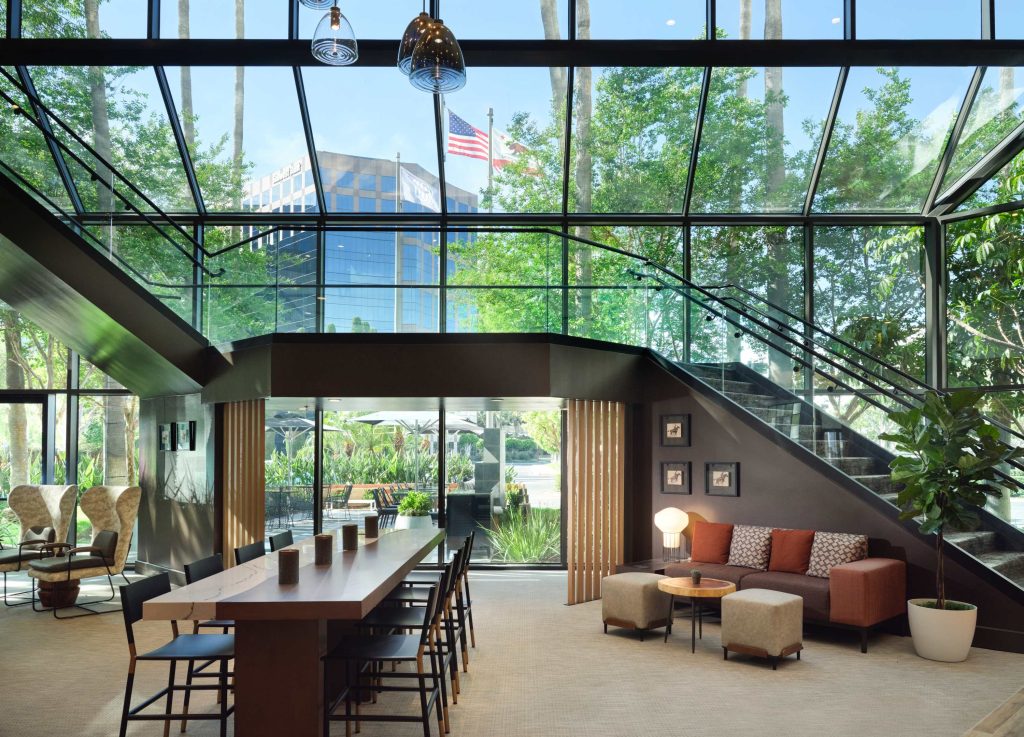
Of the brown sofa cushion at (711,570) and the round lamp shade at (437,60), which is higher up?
the round lamp shade at (437,60)

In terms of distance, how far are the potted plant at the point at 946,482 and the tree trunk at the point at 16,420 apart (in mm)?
11264

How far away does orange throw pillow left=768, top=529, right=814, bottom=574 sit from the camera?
313 inches

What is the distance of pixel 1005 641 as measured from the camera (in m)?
6.93

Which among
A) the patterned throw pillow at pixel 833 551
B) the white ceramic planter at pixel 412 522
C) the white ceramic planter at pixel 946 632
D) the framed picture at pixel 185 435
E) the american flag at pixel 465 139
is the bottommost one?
the white ceramic planter at pixel 946 632

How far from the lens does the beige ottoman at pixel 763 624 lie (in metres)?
6.56

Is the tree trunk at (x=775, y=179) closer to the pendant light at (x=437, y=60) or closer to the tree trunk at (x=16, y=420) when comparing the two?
the pendant light at (x=437, y=60)

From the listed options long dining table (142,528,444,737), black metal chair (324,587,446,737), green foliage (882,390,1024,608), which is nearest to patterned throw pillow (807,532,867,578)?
green foliage (882,390,1024,608)

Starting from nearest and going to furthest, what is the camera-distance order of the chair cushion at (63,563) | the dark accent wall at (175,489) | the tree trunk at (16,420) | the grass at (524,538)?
the chair cushion at (63,563) → the dark accent wall at (175,489) → the grass at (524,538) → the tree trunk at (16,420)

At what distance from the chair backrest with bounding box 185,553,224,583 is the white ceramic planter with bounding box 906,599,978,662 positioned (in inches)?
215

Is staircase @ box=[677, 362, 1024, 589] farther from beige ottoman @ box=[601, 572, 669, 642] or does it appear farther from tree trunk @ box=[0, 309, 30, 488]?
tree trunk @ box=[0, 309, 30, 488]

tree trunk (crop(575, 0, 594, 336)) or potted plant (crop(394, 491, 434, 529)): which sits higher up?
tree trunk (crop(575, 0, 594, 336))

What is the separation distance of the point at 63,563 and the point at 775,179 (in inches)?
373

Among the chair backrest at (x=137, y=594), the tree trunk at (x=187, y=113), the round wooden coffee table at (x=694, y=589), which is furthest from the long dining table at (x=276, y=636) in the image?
the tree trunk at (x=187, y=113)

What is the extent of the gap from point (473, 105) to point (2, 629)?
306 inches
